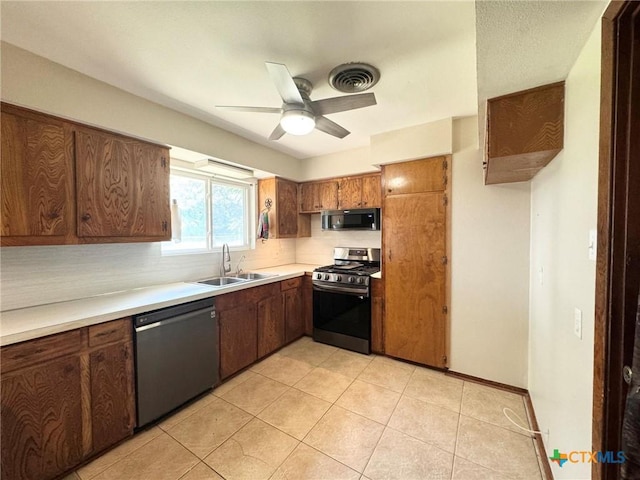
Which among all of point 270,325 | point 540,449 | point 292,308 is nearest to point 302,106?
point 270,325

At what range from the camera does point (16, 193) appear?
1518mm

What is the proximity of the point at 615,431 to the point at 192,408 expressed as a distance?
8.31 ft

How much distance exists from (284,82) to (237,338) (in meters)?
2.30

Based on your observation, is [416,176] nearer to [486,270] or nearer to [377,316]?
[486,270]

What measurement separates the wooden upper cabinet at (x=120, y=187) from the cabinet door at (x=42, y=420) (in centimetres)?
88

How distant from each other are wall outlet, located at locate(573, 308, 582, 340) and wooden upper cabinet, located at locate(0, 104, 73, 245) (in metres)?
2.93

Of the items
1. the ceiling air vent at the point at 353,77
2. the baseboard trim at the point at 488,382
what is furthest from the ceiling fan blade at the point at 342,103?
the baseboard trim at the point at 488,382

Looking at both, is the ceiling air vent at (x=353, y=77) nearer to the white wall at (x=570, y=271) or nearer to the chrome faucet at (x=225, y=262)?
the white wall at (x=570, y=271)

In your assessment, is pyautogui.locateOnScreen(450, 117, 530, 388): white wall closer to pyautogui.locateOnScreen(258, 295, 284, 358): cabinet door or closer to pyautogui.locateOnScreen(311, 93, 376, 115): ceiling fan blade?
pyautogui.locateOnScreen(311, 93, 376, 115): ceiling fan blade

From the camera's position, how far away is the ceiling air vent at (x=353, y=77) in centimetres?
166

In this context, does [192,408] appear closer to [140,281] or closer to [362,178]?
[140,281]

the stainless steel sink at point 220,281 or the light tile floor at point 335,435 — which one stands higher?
the stainless steel sink at point 220,281

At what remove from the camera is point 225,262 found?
3.14 meters

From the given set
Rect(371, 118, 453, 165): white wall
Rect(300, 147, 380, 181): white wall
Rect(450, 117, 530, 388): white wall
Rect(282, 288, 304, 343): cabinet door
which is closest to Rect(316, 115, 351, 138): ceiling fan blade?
Rect(371, 118, 453, 165): white wall
